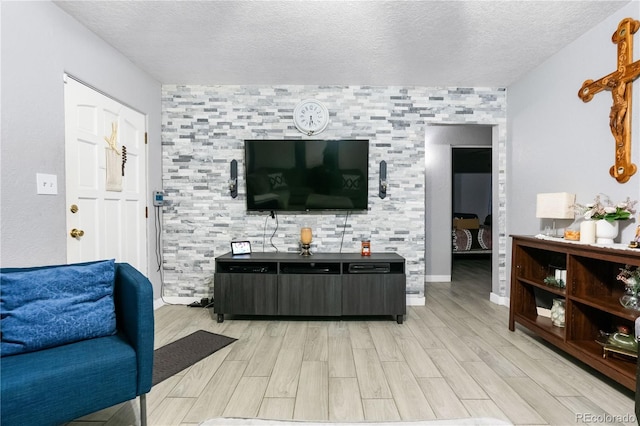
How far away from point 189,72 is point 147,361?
2.86 metres

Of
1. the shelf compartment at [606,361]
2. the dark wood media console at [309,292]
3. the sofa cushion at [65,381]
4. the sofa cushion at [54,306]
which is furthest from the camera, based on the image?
the dark wood media console at [309,292]

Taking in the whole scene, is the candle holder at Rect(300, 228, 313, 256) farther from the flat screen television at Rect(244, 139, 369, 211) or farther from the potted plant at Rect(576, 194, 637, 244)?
the potted plant at Rect(576, 194, 637, 244)

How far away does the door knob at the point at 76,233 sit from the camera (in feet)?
8.11

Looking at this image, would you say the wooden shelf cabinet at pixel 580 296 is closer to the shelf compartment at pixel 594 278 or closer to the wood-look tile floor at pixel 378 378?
the shelf compartment at pixel 594 278

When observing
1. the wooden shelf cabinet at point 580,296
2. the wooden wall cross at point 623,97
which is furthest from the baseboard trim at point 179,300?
the wooden wall cross at point 623,97

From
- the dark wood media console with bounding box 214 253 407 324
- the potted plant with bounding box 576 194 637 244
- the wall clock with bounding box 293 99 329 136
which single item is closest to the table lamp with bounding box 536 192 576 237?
the potted plant with bounding box 576 194 637 244

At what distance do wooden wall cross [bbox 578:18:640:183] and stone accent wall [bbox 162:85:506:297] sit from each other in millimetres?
1480

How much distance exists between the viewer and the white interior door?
2484 millimetres

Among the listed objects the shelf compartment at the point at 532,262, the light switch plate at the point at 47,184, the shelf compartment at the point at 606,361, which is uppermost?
the light switch plate at the point at 47,184

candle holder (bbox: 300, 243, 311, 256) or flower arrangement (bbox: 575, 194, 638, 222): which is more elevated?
flower arrangement (bbox: 575, 194, 638, 222)

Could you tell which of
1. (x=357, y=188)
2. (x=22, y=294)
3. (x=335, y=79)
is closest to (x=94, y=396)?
(x=22, y=294)

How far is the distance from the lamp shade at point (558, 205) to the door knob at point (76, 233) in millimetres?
3771

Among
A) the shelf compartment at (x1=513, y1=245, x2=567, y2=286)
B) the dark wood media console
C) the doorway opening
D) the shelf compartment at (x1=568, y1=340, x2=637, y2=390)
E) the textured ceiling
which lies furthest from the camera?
the doorway opening

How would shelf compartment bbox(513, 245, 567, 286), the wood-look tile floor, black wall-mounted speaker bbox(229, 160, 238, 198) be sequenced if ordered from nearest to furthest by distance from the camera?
the wood-look tile floor < shelf compartment bbox(513, 245, 567, 286) < black wall-mounted speaker bbox(229, 160, 238, 198)
